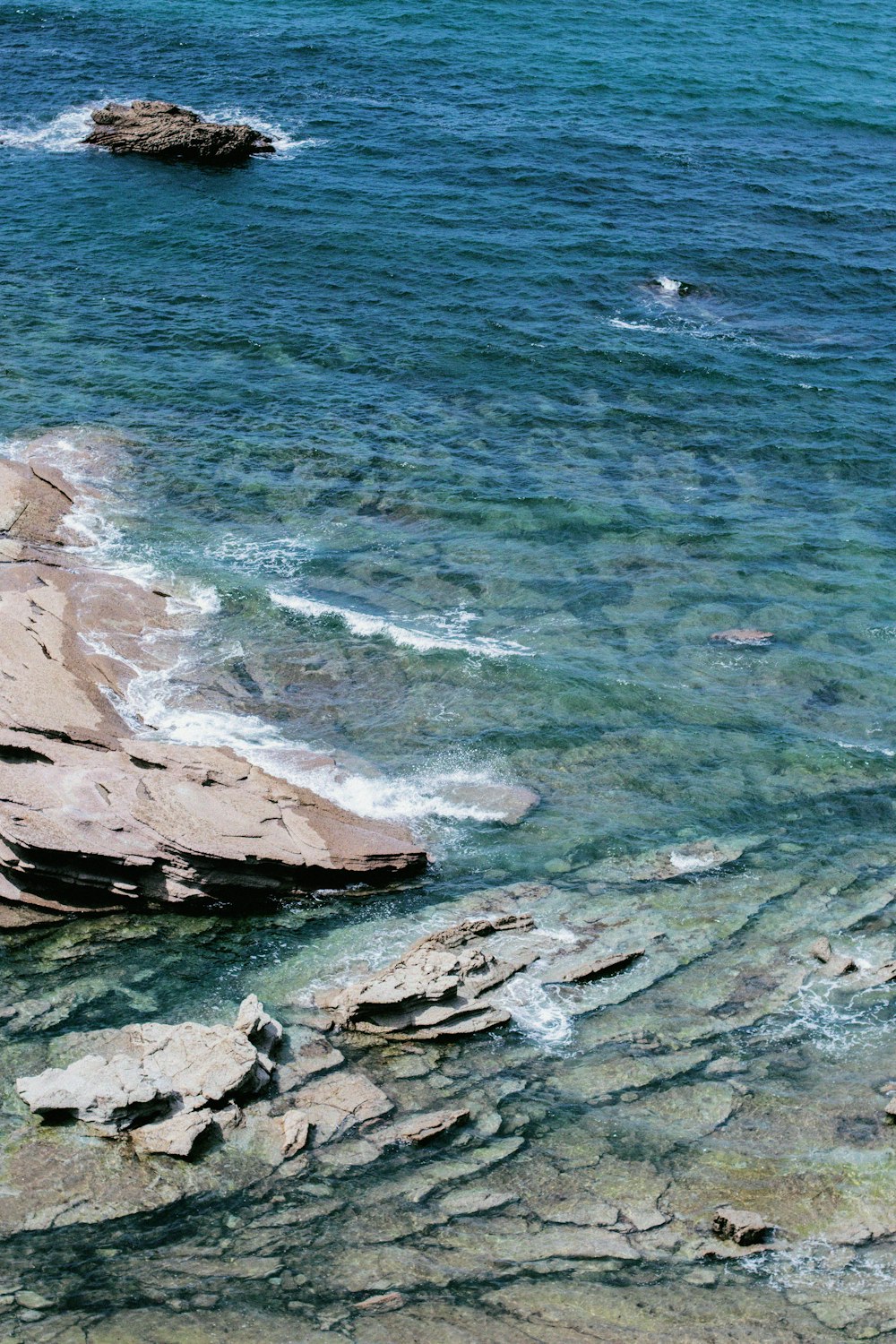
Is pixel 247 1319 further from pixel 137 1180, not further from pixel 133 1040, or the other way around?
pixel 133 1040

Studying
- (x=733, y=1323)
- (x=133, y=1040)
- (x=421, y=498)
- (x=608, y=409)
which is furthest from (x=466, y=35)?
(x=733, y=1323)

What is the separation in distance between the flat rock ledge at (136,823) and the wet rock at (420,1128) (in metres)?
7.71

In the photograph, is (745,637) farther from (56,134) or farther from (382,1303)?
(56,134)

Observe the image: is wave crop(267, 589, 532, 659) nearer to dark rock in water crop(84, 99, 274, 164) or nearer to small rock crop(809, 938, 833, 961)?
small rock crop(809, 938, 833, 961)

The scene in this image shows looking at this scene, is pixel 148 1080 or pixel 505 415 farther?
pixel 505 415

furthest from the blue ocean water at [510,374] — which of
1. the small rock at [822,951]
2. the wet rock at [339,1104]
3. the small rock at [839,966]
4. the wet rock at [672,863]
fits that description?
the wet rock at [339,1104]

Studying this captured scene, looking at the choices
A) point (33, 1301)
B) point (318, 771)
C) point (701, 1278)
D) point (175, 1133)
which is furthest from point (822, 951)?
point (33, 1301)

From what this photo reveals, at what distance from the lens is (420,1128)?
84.9 ft

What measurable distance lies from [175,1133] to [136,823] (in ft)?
28.4

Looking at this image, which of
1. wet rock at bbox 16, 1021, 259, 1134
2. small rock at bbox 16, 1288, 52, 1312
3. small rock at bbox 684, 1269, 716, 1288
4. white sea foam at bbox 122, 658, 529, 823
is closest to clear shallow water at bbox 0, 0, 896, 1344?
white sea foam at bbox 122, 658, 529, 823

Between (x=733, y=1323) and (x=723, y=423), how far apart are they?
40.9 metres

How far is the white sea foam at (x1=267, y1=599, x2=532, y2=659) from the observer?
42562 mm

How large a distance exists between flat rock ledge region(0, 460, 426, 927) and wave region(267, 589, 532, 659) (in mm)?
8767

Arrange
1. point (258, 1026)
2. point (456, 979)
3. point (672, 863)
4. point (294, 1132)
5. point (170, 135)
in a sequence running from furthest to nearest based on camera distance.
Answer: point (170, 135)
point (672, 863)
point (456, 979)
point (258, 1026)
point (294, 1132)
